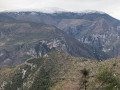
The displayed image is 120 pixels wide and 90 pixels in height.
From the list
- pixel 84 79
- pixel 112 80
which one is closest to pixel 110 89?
pixel 112 80

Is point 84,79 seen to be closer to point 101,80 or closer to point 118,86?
point 101,80

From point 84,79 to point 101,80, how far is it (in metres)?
14.1

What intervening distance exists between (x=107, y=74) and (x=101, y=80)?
5.43 metres

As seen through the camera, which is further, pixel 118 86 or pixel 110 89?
pixel 118 86

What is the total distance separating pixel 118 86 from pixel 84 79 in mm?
28728

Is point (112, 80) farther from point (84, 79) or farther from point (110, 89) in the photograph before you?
point (84, 79)

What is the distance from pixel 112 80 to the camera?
564 feet

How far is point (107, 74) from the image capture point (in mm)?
168875

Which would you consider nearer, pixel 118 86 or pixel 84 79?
pixel 84 79

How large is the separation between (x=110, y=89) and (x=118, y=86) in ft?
43.4

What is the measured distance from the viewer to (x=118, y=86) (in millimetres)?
177875

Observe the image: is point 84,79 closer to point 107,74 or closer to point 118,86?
point 107,74

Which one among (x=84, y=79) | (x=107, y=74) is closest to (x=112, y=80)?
(x=107, y=74)

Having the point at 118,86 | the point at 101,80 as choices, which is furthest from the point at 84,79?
the point at 118,86
